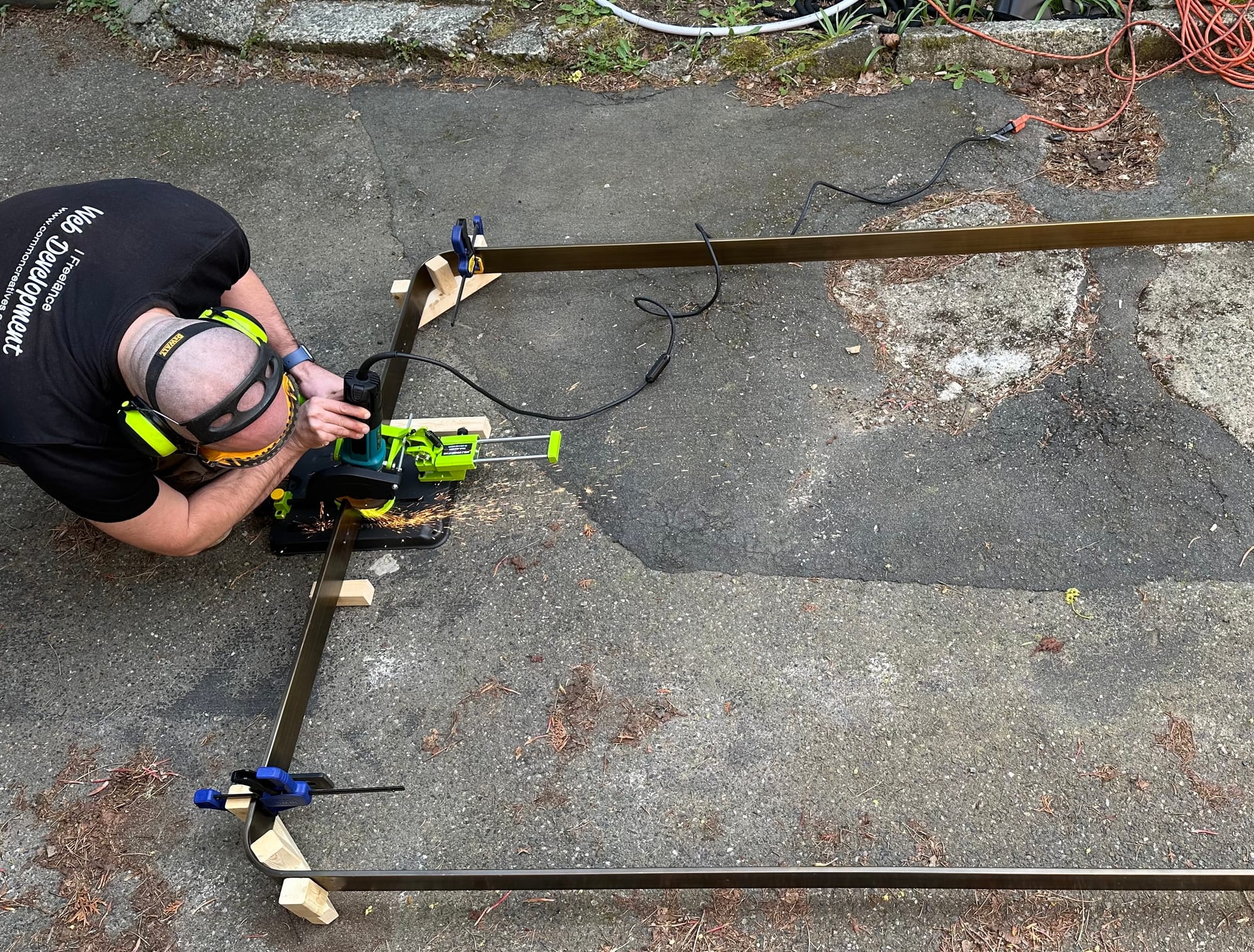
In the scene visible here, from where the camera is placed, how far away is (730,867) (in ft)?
7.04

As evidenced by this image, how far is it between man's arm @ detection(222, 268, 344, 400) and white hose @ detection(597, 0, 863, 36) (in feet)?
10.3

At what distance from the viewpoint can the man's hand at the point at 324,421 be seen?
2.54m

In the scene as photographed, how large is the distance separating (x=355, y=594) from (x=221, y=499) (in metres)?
0.54

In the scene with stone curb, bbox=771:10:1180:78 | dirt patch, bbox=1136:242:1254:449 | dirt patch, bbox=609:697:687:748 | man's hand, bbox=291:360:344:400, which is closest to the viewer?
dirt patch, bbox=609:697:687:748

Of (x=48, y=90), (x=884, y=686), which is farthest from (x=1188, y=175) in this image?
(x=48, y=90)

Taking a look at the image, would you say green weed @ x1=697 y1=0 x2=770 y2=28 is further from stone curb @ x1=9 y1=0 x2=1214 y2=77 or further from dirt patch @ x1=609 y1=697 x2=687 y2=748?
dirt patch @ x1=609 y1=697 x2=687 y2=748

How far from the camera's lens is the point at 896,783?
2436 mm

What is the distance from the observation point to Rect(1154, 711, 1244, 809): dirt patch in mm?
2352

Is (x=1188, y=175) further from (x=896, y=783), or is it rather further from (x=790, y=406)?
(x=896, y=783)

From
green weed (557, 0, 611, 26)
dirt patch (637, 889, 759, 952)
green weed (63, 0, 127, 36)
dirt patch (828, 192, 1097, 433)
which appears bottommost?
dirt patch (637, 889, 759, 952)

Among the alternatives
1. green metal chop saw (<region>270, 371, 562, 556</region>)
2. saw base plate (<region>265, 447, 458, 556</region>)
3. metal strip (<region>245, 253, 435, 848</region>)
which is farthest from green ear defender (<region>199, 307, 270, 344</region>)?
metal strip (<region>245, 253, 435, 848</region>)

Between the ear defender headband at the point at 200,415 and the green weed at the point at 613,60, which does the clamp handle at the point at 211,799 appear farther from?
the green weed at the point at 613,60

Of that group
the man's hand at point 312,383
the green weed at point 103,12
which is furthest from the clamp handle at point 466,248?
the green weed at point 103,12

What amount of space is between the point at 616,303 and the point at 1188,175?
110 inches
